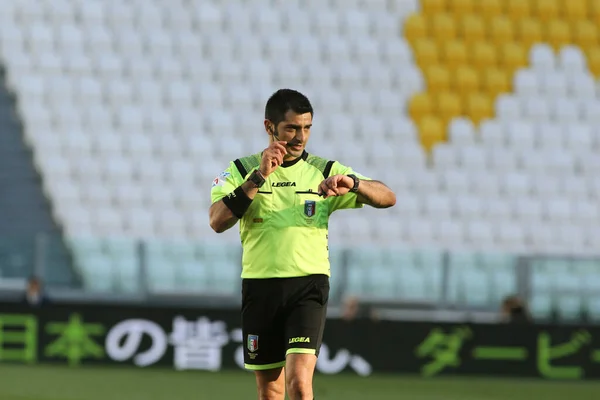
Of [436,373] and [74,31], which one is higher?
[74,31]

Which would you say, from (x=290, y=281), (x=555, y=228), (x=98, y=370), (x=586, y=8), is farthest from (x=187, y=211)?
(x=290, y=281)

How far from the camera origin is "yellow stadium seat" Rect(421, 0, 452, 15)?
62.8ft

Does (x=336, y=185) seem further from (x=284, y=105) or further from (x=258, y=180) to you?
(x=284, y=105)

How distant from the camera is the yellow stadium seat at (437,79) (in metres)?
18.7

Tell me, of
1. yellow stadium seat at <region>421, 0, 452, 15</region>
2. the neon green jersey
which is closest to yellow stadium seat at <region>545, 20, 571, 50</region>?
yellow stadium seat at <region>421, 0, 452, 15</region>

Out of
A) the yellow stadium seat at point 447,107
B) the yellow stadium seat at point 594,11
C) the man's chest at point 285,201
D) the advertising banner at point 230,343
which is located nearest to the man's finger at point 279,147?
the man's chest at point 285,201

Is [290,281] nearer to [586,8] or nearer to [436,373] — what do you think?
[436,373]

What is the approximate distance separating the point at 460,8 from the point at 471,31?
0.42 m

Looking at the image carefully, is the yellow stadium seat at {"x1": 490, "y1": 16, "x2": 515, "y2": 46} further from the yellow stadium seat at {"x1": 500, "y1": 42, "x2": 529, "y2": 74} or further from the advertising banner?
the advertising banner

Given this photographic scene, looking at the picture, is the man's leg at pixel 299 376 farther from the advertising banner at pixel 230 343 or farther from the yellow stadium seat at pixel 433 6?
the yellow stadium seat at pixel 433 6

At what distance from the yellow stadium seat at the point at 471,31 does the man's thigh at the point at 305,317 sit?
13886 mm

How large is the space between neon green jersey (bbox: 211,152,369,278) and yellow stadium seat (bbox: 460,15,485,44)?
1378 cm

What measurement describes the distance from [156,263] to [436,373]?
12.0 feet

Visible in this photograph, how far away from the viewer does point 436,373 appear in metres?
13.8
